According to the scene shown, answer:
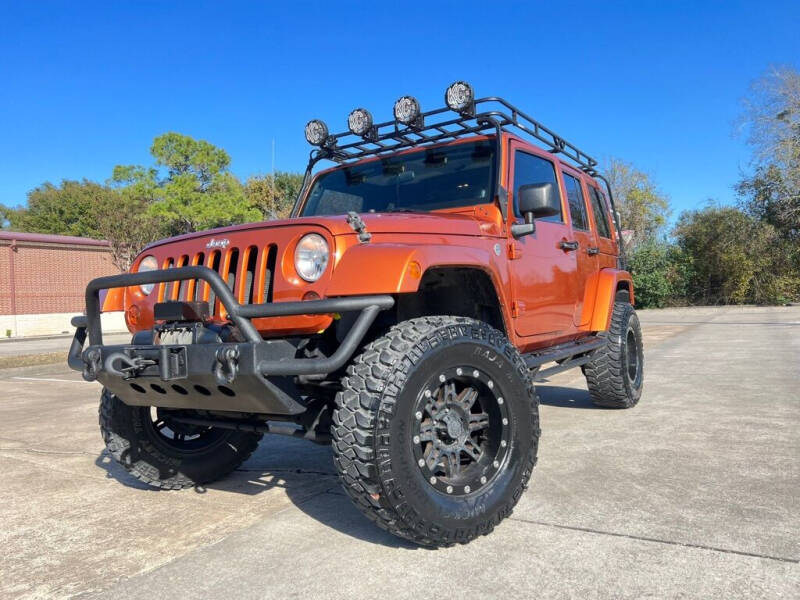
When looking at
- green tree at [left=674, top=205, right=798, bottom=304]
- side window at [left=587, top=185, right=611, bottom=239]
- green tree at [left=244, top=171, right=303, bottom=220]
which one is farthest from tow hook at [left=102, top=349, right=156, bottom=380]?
green tree at [left=244, top=171, right=303, bottom=220]

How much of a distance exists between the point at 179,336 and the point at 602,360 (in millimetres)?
3905

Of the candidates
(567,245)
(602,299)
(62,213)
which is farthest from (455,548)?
(62,213)

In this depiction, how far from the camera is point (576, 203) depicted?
5.10 metres

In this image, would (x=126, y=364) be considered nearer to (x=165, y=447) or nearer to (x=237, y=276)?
(x=237, y=276)

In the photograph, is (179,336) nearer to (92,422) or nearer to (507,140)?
(507,140)

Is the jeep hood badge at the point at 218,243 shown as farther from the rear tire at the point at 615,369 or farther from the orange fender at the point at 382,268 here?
the rear tire at the point at 615,369

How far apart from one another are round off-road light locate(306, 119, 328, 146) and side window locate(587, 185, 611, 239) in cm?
258

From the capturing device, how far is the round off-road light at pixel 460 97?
148 inches

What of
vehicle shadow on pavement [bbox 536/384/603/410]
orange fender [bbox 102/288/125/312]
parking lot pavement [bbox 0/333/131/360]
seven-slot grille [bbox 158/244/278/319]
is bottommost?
parking lot pavement [bbox 0/333/131/360]

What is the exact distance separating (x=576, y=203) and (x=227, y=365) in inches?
145

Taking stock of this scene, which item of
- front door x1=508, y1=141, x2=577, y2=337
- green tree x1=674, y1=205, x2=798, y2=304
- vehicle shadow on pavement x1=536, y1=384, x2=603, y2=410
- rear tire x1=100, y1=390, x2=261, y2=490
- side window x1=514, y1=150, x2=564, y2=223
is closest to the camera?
rear tire x1=100, y1=390, x2=261, y2=490

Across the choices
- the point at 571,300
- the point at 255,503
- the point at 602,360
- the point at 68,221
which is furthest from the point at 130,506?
the point at 68,221

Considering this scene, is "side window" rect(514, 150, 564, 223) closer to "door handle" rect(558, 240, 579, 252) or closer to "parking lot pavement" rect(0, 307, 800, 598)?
"door handle" rect(558, 240, 579, 252)

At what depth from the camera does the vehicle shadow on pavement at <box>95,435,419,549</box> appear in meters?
2.92
